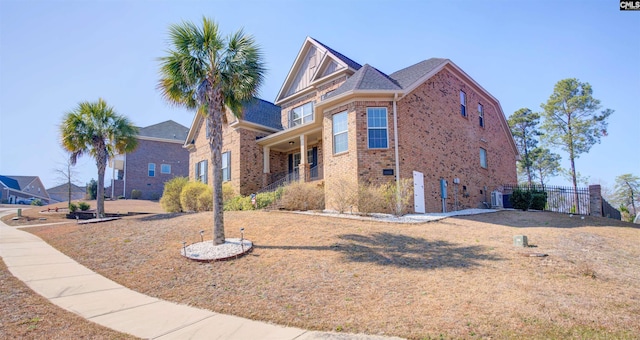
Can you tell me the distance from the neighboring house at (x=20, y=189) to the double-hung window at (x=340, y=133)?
59.0 m

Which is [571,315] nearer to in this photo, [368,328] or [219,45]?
[368,328]

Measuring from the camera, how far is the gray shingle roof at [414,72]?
1687 cm

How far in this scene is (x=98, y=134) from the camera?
1995 centimetres

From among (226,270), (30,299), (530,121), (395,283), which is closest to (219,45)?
(226,270)

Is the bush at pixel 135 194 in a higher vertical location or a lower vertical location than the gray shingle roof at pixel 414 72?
lower

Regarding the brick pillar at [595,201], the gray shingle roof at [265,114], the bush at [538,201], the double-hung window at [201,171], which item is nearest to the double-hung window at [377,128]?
the gray shingle roof at [265,114]

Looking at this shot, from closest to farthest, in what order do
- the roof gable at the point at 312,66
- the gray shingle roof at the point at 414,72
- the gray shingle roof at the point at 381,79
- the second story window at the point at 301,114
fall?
the gray shingle roof at the point at 381,79 < the gray shingle roof at the point at 414,72 < the roof gable at the point at 312,66 < the second story window at the point at 301,114

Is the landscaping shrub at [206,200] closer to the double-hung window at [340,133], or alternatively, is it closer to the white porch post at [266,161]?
the white porch post at [266,161]

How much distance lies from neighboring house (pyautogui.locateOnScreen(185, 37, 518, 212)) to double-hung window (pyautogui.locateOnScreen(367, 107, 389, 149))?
5 centimetres

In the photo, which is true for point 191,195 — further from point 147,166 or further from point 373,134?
point 147,166

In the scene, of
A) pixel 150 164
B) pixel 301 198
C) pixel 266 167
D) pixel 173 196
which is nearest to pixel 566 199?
pixel 301 198

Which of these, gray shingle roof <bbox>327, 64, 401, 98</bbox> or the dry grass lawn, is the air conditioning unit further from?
gray shingle roof <bbox>327, 64, 401, 98</bbox>

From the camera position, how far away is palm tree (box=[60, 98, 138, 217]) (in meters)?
19.3

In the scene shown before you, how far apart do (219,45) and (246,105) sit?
2.19 m
